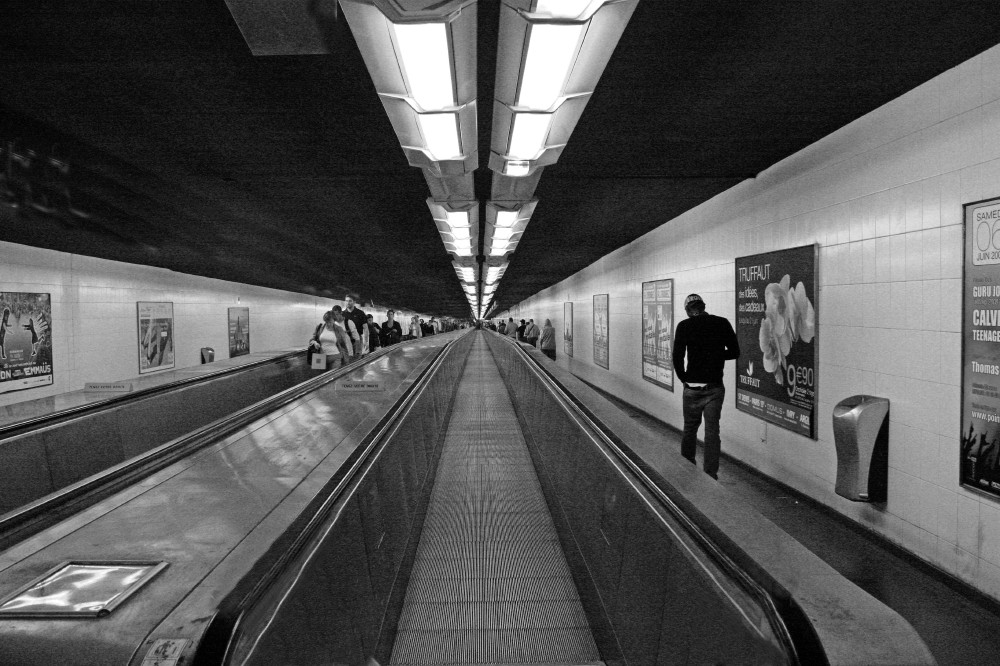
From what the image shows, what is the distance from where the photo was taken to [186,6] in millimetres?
2479

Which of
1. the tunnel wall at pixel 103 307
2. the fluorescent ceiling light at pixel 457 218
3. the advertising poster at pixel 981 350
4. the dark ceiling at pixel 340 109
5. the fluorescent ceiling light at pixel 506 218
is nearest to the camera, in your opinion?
the dark ceiling at pixel 340 109

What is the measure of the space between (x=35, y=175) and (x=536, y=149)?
420 cm

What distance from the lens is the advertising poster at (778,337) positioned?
15.1 ft

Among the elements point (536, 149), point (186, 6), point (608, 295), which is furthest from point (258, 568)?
point (608, 295)

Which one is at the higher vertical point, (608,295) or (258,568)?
(608,295)

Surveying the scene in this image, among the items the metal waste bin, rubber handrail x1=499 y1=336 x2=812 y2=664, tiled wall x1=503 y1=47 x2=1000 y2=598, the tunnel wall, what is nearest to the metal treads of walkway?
rubber handrail x1=499 y1=336 x2=812 y2=664

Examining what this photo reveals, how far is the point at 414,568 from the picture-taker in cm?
330

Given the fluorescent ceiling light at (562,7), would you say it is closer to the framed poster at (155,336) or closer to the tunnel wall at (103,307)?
the tunnel wall at (103,307)

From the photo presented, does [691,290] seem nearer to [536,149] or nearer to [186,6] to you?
[536,149]

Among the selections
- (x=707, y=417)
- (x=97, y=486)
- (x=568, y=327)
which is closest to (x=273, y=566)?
(x=97, y=486)

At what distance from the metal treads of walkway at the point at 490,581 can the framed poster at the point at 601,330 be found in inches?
289

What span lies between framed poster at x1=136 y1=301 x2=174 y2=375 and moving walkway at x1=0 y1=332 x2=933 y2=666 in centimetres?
726

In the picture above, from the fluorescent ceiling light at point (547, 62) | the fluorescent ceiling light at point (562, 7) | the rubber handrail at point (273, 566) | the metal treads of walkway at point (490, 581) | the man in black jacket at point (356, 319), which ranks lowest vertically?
the metal treads of walkway at point (490, 581)

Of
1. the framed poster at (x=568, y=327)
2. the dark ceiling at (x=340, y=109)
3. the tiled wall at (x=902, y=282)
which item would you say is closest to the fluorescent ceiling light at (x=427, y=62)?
the dark ceiling at (x=340, y=109)
